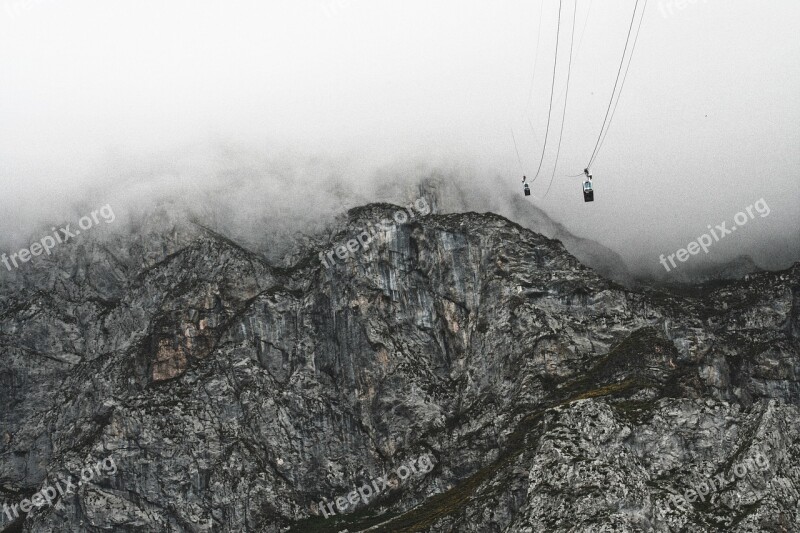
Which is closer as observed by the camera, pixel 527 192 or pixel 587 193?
pixel 587 193
